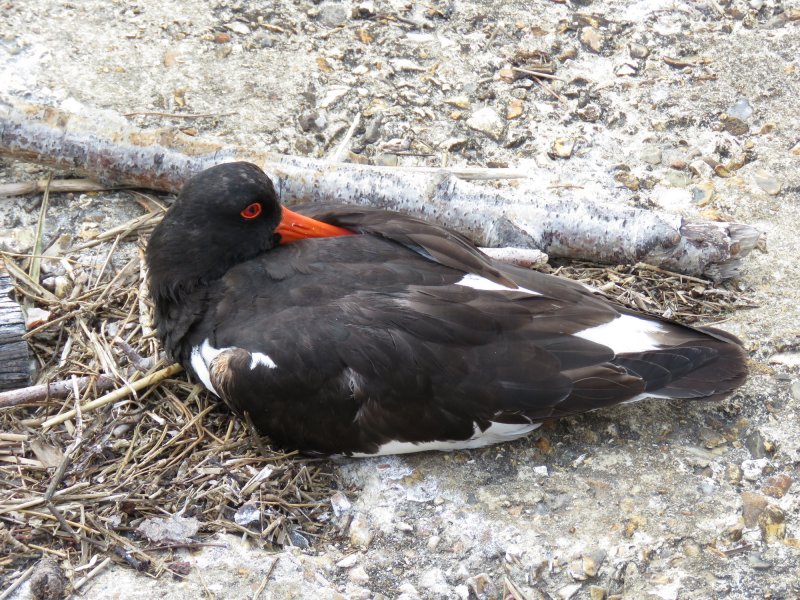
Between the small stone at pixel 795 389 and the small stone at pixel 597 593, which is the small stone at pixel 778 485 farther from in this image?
the small stone at pixel 597 593

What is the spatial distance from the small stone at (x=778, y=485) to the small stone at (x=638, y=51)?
11.1 ft

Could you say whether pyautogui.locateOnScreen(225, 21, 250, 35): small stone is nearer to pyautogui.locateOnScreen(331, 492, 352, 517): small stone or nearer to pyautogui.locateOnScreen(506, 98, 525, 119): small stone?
pyautogui.locateOnScreen(506, 98, 525, 119): small stone

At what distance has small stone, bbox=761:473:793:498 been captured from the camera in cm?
445

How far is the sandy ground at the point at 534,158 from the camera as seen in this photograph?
4.19 metres

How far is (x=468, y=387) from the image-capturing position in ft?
14.8

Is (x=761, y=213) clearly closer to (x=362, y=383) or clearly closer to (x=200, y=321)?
(x=362, y=383)

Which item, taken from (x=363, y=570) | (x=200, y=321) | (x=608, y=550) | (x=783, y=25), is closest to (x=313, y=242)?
(x=200, y=321)

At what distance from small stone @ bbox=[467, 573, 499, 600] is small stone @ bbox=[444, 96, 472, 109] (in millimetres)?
3405

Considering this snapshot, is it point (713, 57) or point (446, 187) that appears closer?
point (446, 187)

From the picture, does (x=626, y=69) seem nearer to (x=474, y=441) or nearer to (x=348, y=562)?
(x=474, y=441)

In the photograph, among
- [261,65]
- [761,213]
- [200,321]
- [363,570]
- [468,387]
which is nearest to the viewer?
[363,570]

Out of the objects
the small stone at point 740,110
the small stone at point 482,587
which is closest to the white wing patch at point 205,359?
the small stone at point 482,587

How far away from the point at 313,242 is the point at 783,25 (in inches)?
158

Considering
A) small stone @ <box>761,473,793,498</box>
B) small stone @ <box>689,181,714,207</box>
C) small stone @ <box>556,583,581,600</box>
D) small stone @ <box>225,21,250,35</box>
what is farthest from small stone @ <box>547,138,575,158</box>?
small stone @ <box>556,583,581,600</box>
